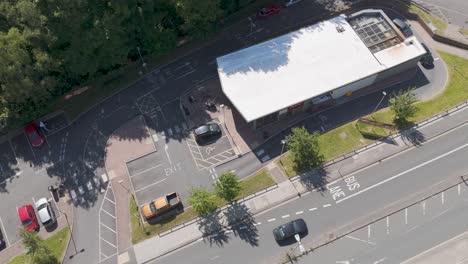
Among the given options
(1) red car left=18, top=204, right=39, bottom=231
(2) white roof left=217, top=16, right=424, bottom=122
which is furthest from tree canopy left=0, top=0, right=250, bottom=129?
(1) red car left=18, top=204, right=39, bottom=231

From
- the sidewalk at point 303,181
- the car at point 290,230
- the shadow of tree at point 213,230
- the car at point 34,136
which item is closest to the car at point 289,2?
the sidewalk at point 303,181

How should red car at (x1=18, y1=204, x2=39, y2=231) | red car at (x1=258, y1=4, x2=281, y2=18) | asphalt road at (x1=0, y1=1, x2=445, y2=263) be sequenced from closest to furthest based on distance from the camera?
1. red car at (x1=18, y1=204, x2=39, y2=231)
2. asphalt road at (x1=0, y1=1, x2=445, y2=263)
3. red car at (x1=258, y1=4, x2=281, y2=18)

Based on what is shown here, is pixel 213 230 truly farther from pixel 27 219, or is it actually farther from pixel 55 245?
pixel 27 219

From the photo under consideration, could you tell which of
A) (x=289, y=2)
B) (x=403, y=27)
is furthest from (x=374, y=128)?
(x=289, y=2)

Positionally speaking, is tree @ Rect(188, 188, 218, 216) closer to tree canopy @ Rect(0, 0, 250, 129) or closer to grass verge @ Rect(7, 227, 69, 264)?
grass verge @ Rect(7, 227, 69, 264)

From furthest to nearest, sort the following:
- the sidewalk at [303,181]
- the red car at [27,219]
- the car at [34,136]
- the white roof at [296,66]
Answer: the car at [34,136] → the white roof at [296,66] → the red car at [27,219] → the sidewalk at [303,181]

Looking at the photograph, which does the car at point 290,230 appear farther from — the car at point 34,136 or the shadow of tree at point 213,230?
the car at point 34,136
